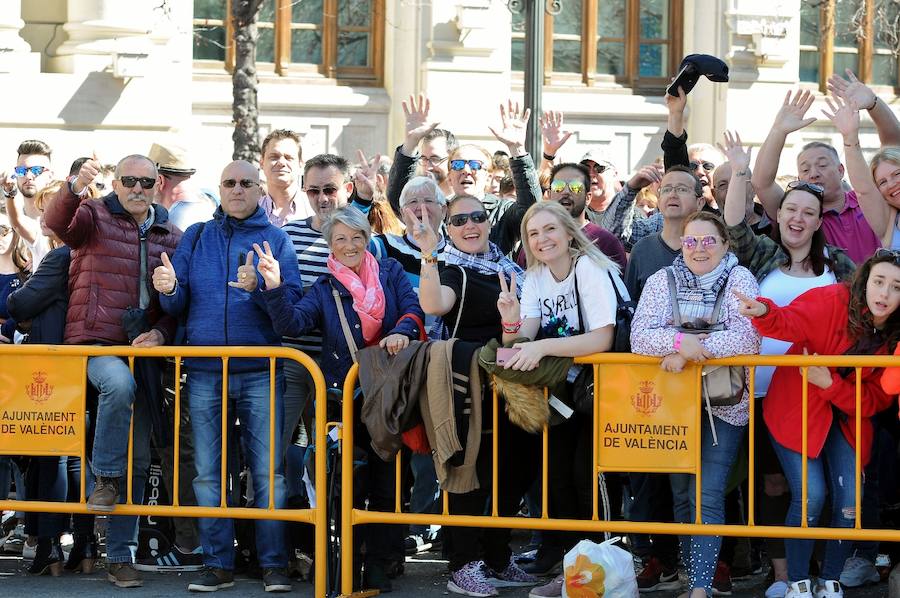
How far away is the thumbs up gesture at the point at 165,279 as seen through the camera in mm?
7527

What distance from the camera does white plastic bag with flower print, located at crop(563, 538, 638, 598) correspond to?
7.09 meters

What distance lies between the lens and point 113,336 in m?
7.80

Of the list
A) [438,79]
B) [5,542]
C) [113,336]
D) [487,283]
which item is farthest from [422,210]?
[438,79]

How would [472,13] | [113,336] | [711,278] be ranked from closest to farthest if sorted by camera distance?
[711,278] → [113,336] → [472,13]

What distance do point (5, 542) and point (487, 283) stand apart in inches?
132

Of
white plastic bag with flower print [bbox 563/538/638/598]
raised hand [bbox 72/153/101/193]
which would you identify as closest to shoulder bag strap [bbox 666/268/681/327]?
white plastic bag with flower print [bbox 563/538/638/598]

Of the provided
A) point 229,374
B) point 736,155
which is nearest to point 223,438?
point 229,374

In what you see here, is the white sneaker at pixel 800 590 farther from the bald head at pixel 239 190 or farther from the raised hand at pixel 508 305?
the bald head at pixel 239 190

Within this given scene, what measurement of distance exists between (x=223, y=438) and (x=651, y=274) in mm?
2349

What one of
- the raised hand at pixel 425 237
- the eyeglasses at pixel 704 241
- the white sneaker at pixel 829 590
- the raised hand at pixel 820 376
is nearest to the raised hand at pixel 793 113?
the eyeglasses at pixel 704 241

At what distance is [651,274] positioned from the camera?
7.90 meters

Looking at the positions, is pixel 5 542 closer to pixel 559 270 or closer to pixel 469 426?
pixel 469 426

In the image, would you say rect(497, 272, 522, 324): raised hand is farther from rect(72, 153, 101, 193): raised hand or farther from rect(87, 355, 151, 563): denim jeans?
rect(72, 153, 101, 193): raised hand

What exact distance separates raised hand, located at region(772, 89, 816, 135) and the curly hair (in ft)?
4.41
